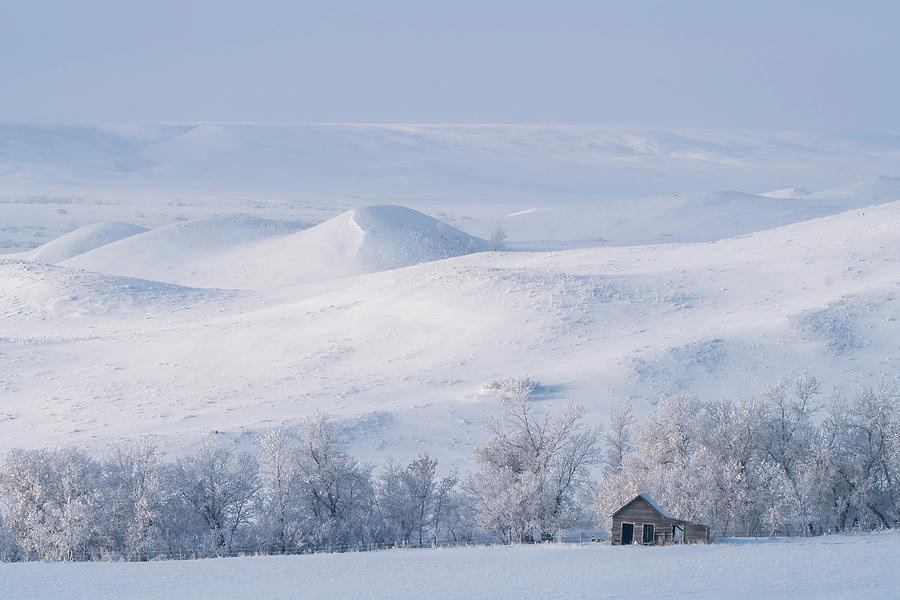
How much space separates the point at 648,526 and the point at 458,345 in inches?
869

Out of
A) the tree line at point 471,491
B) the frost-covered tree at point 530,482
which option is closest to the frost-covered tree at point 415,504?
the tree line at point 471,491

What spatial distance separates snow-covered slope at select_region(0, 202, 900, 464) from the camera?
3409 centimetres

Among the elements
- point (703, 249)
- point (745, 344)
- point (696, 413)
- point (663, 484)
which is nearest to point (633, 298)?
point (745, 344)

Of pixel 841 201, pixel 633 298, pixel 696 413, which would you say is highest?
pixel 841 201

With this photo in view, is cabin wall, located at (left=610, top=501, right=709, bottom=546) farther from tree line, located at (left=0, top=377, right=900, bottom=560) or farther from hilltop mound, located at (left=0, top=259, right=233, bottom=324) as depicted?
hilltop mound, located at (left=0, top=259, right=233, bottom=324)

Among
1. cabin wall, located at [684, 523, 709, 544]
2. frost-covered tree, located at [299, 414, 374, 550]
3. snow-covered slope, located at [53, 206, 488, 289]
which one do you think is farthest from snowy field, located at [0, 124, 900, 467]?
cabin wall, located at [684, 523, 709, 544]

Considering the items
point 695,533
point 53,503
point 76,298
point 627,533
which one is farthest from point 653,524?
point 76,298

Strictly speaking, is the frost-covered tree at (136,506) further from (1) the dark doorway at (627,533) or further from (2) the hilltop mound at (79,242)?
(2) the hilltop mound at (79,242)

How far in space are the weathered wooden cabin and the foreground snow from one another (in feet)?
2.09

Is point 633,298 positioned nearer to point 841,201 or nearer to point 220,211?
point 841,201

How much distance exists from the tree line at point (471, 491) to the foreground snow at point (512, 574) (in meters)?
2.75

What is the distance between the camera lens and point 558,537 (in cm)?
2169

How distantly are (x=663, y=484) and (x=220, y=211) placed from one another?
507 ft

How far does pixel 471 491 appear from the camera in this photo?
2389 cm
